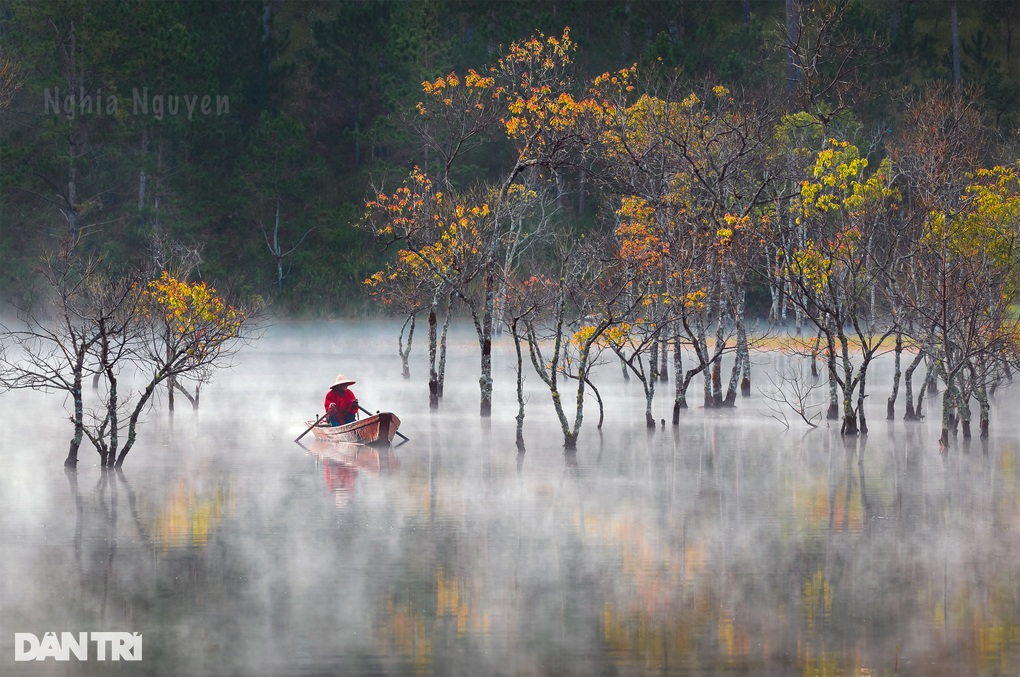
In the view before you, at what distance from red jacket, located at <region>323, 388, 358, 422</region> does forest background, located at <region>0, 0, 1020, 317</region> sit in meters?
40.8

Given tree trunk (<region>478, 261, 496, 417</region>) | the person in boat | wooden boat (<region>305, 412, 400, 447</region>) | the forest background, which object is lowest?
wooden boat (<region>305, 412, 400, 447</region>)

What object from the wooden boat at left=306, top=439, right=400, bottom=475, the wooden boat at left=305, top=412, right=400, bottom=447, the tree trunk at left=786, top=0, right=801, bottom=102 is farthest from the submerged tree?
the tree trunk at left=786, top=0, right=801, bottom=102

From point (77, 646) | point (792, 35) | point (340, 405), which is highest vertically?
point (792, 35)

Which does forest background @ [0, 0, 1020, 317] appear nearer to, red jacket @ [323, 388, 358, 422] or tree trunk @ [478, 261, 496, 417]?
tree trunk @ [478, 261, 496, 417]


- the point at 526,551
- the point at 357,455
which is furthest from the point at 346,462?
the point at 526,551

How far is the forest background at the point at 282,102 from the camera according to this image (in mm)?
77125

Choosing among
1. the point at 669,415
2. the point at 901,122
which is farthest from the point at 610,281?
the point at 901,122

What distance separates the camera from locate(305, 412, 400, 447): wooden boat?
3353 cm

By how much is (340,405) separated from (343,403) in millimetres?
104

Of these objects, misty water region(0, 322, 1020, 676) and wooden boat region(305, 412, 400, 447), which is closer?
misty water region(0, 322, 1020, 676)

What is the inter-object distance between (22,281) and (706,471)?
58.4m

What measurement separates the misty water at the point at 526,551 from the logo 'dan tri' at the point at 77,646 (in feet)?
0.60

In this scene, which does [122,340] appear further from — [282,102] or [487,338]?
[282,102]

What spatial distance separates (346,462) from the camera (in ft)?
103
